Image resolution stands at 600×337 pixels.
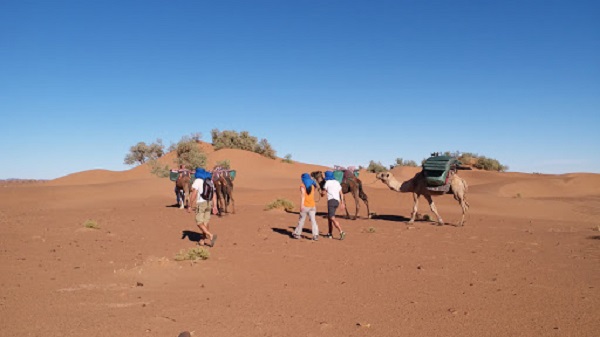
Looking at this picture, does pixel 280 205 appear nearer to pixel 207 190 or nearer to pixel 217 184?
pixel 217 184

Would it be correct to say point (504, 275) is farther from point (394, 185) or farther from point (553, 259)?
point (394, 185)

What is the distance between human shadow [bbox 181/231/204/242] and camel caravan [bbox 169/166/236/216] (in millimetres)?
2682

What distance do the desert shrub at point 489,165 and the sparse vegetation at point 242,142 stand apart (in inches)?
1039

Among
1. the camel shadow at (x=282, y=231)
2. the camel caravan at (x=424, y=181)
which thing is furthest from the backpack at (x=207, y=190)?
the camel caravan at (x=424, y=181)

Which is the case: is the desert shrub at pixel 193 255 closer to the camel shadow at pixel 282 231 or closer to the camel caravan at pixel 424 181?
the camel shadow at pixel 282 231

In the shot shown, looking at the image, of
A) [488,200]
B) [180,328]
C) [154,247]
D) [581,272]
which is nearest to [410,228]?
[581,272]

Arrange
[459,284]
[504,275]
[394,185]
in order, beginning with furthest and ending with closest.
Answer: [394,185]
[504,275]
[459,284]

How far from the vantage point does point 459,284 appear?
25.1 feet

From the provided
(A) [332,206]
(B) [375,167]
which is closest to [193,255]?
(A) [332,206]

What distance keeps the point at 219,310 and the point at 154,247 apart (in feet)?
19.5

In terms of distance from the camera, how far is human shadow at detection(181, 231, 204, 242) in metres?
12.8

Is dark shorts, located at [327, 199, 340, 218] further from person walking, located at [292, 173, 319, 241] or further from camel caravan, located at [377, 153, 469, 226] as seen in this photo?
camel caravan, located at [377, 153, 469, 226]

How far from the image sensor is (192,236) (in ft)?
43.6

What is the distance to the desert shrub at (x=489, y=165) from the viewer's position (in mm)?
53341
